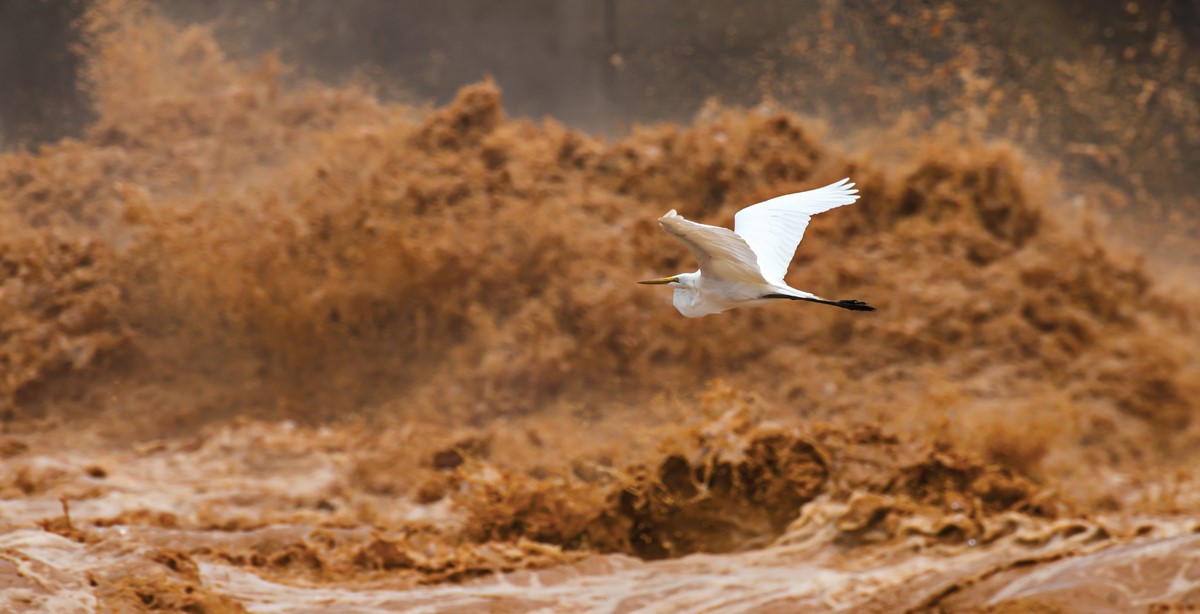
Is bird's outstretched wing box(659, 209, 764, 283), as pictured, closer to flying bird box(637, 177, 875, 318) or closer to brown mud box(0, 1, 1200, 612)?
flying bird box(637, 177, 875, 318)

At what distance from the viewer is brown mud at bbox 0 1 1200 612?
5562mm

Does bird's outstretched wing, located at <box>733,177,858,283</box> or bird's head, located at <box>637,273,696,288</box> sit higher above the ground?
bird's outstretched wing, located at <box>733,177,858,283</box>

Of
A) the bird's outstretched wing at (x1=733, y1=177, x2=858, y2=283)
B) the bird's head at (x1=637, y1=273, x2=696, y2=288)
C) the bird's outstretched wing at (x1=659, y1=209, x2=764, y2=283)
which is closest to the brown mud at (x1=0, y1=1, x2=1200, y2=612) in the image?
the bird's outstretched wing at (x1=733, y1=177, x2=858, y2=283)

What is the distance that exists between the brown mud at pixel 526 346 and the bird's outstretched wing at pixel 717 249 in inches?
97.9

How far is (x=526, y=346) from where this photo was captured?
287 inches

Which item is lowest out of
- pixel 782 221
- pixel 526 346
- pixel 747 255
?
pixel 747 255

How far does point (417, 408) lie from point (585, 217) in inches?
62.2

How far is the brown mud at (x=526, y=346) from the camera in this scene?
5562mm

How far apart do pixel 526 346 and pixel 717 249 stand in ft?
15.4

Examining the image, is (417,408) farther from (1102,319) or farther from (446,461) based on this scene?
(1102,319)

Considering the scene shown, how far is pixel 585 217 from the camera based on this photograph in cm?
775

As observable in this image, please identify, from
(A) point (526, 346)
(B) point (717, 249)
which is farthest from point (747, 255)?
(A) point (526, 346)

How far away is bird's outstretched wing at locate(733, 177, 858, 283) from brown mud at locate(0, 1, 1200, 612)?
7.02 ft

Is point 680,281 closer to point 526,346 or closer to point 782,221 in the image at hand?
point 782,221
